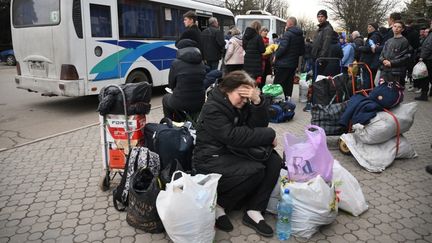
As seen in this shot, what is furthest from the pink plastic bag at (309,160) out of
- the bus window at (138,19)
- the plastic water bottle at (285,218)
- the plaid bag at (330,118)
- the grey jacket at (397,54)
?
the bus window at (138,19)

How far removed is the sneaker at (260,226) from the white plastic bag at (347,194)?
788 millimetres

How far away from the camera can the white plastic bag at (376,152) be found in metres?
4.15

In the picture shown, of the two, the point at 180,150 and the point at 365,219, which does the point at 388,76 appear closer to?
the point at 365,219

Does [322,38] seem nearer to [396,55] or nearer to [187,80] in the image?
[396,55]

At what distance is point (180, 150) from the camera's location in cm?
307

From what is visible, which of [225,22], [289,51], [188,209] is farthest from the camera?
[225,22]

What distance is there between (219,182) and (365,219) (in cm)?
140

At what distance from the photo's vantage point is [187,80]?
4219 millimetres

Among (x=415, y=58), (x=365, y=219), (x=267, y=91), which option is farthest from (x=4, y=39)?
(x=365, y=219)

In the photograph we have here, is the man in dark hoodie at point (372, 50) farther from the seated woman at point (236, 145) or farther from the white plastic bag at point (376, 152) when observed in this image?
the seated woman at point (236, 145)

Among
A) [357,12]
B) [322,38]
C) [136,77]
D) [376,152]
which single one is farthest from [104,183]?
[357,12]

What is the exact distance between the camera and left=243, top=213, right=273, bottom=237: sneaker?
2.79 m

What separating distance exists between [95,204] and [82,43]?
4.37 metres

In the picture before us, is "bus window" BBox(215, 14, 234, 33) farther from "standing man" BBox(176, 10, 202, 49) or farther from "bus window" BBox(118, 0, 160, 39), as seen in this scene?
"standing man" BBox(176, 10, 202, 49)
